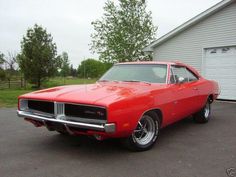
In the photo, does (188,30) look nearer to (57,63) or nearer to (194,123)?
(194,123)

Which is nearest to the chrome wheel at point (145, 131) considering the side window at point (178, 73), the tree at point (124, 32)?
the side window at point (178, 73)

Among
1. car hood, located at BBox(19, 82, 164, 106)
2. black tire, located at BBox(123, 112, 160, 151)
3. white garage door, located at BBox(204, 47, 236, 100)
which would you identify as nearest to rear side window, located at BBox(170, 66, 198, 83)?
car hood, located at BBox(19, 82, 164, 106)

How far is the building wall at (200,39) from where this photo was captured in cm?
1213

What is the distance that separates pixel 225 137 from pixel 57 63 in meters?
20.2

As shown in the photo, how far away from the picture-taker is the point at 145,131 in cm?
470

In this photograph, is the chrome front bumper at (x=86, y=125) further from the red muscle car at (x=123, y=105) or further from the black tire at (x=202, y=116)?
the black tire at (x=202, y=116)

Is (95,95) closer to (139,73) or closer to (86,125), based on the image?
(86,125)

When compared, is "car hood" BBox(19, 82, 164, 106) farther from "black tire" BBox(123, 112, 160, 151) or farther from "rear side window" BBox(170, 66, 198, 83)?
"rear side window" BBox(170, 66, 198, 83)

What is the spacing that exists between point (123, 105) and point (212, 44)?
9.91 m

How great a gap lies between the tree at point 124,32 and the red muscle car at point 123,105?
18.5 metres

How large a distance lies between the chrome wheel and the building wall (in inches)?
338

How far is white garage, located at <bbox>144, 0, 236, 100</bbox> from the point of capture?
1198 centimetres

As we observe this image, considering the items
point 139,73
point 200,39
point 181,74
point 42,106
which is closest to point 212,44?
point 200,39

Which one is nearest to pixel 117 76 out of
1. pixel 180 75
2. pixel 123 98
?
pixel 180 75
